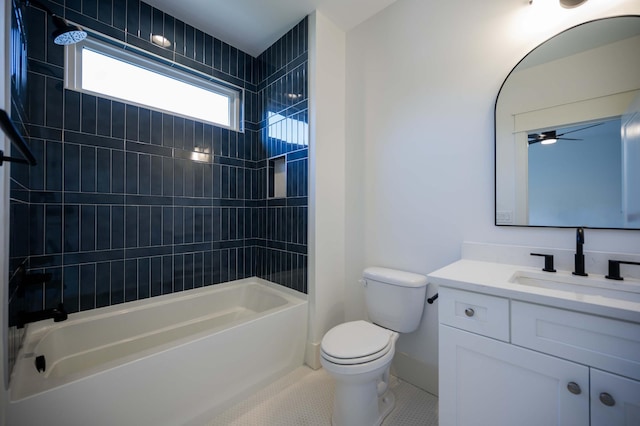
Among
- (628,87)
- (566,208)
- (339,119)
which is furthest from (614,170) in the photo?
(339,119)

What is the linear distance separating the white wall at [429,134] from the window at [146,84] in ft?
3.99

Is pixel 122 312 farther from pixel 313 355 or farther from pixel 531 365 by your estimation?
pixel 531 365

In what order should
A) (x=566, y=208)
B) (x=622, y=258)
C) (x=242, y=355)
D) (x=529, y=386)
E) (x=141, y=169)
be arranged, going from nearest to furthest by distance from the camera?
(x=529, y=386)
(x=622, y=258)
(x=566, y=208)
(x=242, y=355)
(x=141, y=169)

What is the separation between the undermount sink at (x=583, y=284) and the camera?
0.98 meters

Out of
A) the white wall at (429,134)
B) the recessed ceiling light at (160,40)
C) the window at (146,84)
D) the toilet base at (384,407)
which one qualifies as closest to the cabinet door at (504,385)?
the toilet base at (384,407)

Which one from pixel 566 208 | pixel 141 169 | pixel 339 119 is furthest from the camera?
pixel 339 119

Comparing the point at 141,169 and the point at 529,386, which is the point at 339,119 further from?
the point at 529,386

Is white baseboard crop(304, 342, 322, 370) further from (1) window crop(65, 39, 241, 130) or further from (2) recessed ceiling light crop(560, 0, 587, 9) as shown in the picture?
(2) recessed ceiling light crop(560, 0, 587, 9)

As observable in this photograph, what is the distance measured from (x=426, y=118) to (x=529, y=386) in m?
1.48

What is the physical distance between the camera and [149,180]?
6.12ft

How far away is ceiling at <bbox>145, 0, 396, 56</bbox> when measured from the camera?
5.98ft

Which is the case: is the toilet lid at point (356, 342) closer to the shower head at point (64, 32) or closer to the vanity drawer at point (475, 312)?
the vanity drawer at point (475, 312)

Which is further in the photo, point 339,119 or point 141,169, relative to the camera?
point 339,119

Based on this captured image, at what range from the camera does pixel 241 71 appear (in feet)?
7.94
